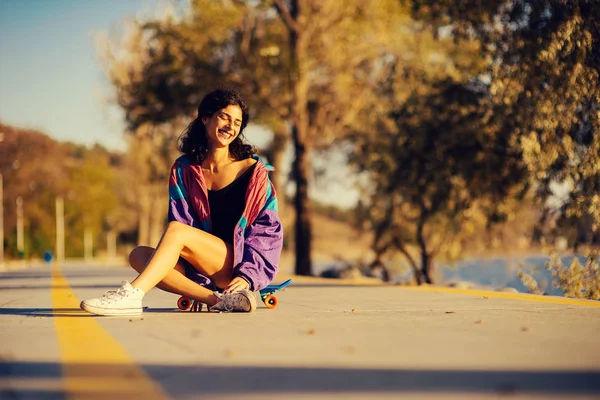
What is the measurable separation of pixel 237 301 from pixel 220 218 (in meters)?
0.77

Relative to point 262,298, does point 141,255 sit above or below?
above

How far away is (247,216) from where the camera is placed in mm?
7133

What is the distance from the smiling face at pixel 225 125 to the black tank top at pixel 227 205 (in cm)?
35

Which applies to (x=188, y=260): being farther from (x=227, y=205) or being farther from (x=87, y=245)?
(x=87, y=245)

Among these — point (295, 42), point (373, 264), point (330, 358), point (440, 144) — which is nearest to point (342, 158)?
point (373, 264)

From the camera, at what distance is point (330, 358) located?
4.34 meters

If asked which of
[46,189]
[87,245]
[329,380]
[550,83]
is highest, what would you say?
[550,83]

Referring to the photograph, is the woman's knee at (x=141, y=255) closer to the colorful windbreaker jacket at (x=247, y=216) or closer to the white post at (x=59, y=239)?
the colorful windbreaker jacket at (x=247, y=216)

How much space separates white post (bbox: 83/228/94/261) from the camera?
297 feet

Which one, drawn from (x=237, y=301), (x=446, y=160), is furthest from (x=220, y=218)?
(x=446, y=160)

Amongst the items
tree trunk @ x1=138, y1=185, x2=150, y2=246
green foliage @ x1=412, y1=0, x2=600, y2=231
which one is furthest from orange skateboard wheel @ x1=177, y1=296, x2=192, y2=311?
tree trunk @ x1=138, y1=185, x2=150, y2=246

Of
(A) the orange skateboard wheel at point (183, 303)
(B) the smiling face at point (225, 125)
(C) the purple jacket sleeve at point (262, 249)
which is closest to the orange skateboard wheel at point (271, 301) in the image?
(C) the purple jacket sleeve at point (262, 249)

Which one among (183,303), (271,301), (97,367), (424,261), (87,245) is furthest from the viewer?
(87,245)

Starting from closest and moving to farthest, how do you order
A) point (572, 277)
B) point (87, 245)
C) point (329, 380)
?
1. point (329, 380)
2. point (572, 277)
3. point (87, 245)
